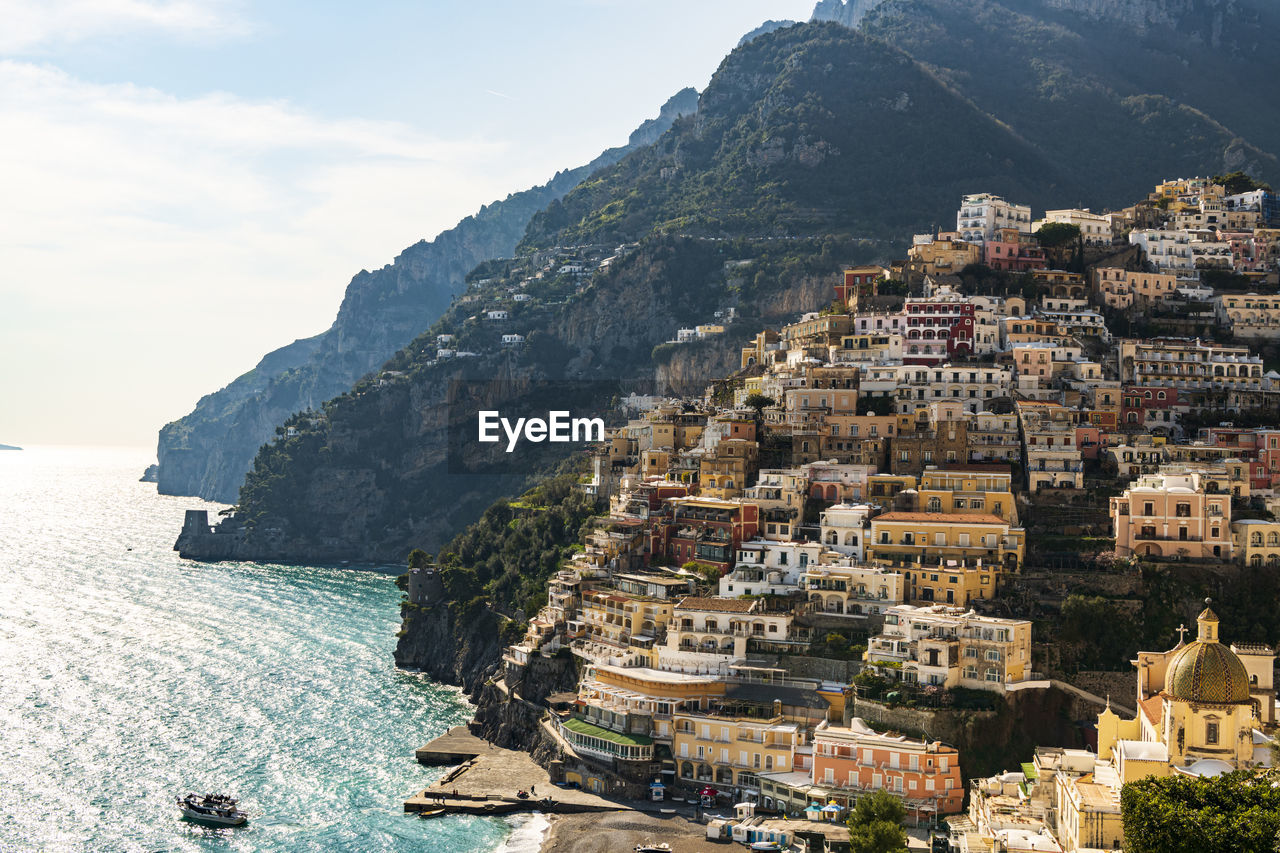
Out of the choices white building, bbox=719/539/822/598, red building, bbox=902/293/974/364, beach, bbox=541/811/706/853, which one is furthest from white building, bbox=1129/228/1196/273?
beach, bbox=541/811/706/853

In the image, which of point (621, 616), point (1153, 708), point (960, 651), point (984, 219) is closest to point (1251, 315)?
point (984, 219)

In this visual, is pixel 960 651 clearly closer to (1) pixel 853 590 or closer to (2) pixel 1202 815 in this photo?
(1) pixel 853 590

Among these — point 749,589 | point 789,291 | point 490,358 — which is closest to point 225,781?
point 749,589

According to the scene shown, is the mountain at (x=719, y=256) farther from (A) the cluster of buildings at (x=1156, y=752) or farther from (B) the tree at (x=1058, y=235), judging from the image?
(A) the cluster of buildings at (x=1156, y=752)

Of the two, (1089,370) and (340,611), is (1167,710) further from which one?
(340,611)

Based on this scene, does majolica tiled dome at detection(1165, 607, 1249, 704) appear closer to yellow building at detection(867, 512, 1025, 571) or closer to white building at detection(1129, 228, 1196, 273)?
yellow building at detection(867, 512, 1025, 571)
